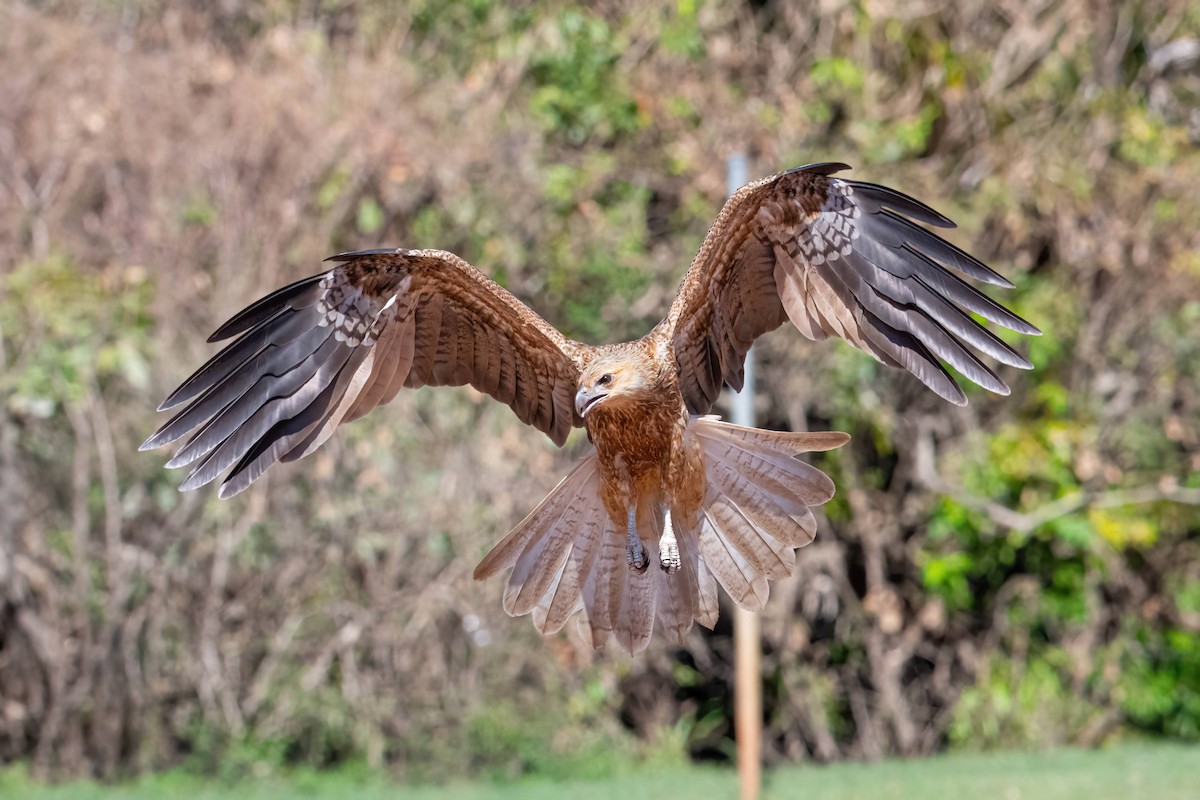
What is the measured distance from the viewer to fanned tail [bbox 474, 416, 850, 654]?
20.6 ft

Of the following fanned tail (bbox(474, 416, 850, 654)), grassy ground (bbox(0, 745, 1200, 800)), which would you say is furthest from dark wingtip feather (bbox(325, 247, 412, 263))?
grassy ground (bbox(0, 745, 1200, 800))

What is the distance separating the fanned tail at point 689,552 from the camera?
627 centimetres

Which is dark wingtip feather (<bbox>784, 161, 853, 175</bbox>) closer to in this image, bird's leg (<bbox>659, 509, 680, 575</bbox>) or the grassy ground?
bird's leg (<bbox>659, 509, 680, 575</bbox>)

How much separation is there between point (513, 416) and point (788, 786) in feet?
9.33

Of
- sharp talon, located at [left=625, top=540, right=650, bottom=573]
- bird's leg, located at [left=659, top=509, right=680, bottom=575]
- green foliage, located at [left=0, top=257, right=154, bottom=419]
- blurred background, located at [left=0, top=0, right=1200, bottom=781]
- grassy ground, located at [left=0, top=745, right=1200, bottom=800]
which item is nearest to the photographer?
bird's leg, located at [left=659, top=509, right=680, bottom=575]

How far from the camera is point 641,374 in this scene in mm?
5824

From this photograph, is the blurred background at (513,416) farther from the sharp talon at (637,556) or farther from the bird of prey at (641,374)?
the sharp talon at (637,556)

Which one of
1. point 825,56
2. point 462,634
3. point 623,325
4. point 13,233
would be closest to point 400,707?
point 462,634

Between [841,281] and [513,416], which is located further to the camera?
[513,416]

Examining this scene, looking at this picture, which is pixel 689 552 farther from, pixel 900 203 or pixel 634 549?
pixel 900 203

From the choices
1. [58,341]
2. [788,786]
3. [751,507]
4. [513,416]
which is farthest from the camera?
[513,416]

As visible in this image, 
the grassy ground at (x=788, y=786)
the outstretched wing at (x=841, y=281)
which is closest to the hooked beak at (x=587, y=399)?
the outstretched wing at (x=841, y=281)

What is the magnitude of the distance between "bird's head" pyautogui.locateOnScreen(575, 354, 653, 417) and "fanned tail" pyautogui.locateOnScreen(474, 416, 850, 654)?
0.44 meters

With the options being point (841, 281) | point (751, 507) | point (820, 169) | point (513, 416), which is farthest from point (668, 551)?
point (513, 416)
